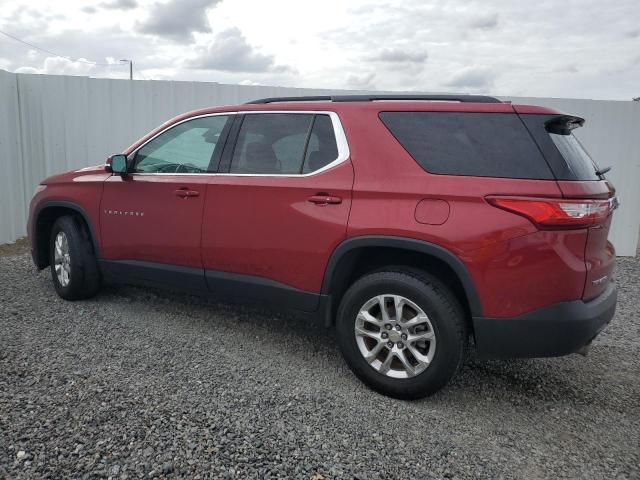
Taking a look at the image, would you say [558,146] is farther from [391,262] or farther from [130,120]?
[130,120]

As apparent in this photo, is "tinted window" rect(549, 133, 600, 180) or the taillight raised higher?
"tinted window" rect(549, 133, 600, 180)

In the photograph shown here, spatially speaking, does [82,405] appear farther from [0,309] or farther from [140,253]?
[0,309]

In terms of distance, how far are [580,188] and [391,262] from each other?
1140 mm

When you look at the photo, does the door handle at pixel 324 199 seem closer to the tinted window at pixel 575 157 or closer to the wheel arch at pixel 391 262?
the wheel arch at pixel 391 262

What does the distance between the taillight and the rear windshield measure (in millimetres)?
150

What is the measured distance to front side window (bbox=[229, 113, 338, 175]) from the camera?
3499 mm

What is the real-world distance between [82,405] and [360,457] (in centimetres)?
157

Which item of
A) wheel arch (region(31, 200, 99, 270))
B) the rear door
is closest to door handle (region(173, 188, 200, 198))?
the rear door

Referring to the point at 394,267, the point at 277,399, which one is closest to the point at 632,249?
the point at 394,267

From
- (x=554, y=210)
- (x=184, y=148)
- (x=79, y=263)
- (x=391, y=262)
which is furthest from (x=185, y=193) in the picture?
(x=554, y=210)

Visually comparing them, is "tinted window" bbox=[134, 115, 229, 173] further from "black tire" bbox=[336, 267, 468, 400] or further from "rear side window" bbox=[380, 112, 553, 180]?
"black tire" bbox=[336, 267, 468, 400]

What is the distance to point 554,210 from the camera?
2.70 metres

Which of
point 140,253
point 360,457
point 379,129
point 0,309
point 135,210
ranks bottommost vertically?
point 0,309

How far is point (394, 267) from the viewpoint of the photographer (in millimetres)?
3207
